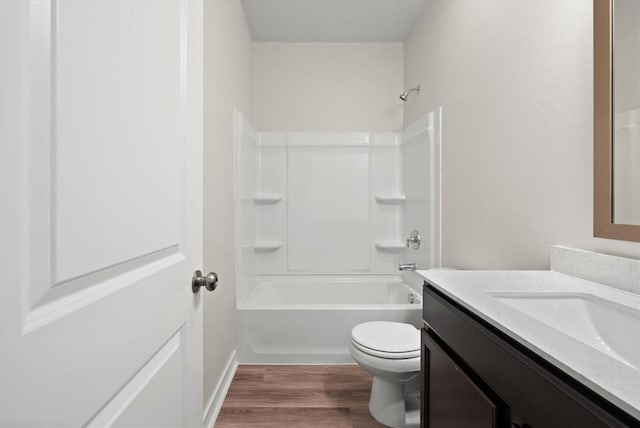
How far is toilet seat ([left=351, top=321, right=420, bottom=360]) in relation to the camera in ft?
5.40

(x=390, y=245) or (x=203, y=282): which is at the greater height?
(x=203, y=282)

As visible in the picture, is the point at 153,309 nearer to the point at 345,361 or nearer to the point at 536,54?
the point at 536,54

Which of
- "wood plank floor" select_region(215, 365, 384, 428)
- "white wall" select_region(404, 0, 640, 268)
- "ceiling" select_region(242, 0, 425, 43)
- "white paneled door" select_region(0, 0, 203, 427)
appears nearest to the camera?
"white paneled door" select_region(0, 0, 203, 427)

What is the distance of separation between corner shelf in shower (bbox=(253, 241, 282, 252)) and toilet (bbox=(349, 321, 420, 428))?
1.39 m

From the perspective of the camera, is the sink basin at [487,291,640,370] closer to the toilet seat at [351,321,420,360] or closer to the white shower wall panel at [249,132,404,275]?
the toilet seat at [351,321,420,360]

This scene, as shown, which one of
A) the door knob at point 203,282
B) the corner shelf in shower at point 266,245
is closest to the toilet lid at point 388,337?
the door knob at point 203,282

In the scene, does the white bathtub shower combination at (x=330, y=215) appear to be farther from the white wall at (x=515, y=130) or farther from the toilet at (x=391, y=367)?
the toilet at (x=391, y=367)

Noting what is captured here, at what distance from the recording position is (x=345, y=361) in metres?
2.34

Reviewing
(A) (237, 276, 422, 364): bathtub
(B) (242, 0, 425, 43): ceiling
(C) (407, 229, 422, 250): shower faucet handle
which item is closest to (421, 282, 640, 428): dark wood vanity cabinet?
(A) (237, 276, 422, 364): bathtub

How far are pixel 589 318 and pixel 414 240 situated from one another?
1806 millimetres

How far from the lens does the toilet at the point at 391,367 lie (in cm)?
164

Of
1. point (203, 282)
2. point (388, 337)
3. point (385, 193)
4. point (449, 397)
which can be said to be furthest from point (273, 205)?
point (449, 397)

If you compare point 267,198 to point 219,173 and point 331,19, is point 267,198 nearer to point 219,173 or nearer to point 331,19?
point 219,173

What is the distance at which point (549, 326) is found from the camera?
713 mm
